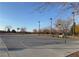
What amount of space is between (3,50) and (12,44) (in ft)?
0.84

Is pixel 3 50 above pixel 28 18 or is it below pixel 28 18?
below

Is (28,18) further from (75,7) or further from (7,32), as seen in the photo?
(75,7)

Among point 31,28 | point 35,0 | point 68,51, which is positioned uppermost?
point 35,0

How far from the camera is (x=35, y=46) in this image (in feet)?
27.6

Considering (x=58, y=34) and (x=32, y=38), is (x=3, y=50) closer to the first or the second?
(x=32, y=38)

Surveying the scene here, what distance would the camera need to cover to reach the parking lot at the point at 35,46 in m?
8.27

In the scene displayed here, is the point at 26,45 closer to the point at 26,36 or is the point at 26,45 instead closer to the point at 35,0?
the point at 26,36

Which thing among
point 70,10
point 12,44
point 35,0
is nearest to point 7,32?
point 12,44

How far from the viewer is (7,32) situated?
8336 millimetres

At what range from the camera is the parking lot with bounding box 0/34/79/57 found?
8273 millimetres

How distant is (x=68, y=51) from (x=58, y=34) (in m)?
0.46

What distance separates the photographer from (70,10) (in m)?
8.35

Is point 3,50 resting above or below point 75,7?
below

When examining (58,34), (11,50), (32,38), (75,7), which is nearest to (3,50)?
(11,50)
